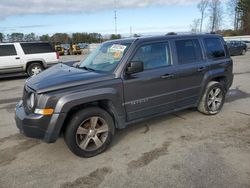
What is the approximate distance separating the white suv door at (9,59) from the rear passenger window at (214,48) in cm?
916

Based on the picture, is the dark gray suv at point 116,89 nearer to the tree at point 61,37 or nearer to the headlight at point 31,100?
the headlight at point 31,100

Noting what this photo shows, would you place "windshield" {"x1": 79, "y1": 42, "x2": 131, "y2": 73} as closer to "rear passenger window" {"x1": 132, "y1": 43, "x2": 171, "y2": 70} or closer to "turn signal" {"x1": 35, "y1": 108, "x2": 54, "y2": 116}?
"rear passenger window" {"x1": 132, "y1": 43, "x2": 171, "y2": 70}

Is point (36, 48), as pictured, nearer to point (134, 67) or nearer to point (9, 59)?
point (9, 59)

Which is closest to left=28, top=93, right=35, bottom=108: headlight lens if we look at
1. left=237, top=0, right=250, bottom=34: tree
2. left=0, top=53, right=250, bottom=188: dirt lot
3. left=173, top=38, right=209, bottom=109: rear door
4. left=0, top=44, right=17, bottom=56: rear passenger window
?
left=0, top=53, right=250, bottom=188: dirt lot

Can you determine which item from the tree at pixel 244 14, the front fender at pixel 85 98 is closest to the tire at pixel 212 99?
the front fender at pixel 85 98

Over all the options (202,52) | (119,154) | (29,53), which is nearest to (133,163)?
(119,154)

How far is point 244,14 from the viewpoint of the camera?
58.2 metres

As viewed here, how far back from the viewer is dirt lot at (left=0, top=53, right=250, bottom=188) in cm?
315

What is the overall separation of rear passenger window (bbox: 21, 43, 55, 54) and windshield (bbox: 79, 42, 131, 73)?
7919 millimetres

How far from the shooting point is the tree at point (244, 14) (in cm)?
5459

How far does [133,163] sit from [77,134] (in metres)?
0.94

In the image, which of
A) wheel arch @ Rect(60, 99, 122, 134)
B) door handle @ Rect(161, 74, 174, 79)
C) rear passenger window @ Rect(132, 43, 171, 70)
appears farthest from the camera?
door handle @ Rect(161, 74, 174, 79)

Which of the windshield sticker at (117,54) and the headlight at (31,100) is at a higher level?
the windshield sticker at (117,54)

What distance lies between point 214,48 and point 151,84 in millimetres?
2098
